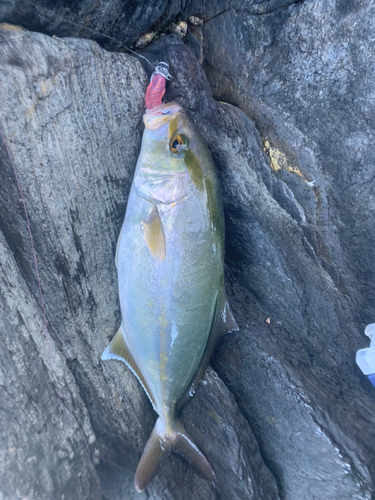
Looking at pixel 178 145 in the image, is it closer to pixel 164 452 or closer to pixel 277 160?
pixel 277 160

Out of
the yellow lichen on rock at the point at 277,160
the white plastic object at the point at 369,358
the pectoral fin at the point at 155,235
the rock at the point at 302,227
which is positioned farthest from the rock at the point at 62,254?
the white plastic object at the point at 369,358

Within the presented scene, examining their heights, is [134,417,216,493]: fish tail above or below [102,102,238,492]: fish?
below

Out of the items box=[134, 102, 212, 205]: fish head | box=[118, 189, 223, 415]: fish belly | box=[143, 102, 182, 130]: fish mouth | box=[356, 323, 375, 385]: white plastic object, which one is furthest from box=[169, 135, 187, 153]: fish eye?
box=[356, 323, 375, 385]: white plastic object

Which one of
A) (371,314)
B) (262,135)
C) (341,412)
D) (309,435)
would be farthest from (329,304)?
(262,135)

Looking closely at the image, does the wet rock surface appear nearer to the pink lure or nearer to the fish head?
the pink lure

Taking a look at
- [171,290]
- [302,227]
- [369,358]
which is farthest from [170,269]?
[369,358]

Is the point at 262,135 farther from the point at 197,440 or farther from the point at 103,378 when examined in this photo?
the point at 197,440

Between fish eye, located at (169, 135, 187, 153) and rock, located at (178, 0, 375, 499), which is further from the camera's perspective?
rock, located at (178, 0, 375, 499)
